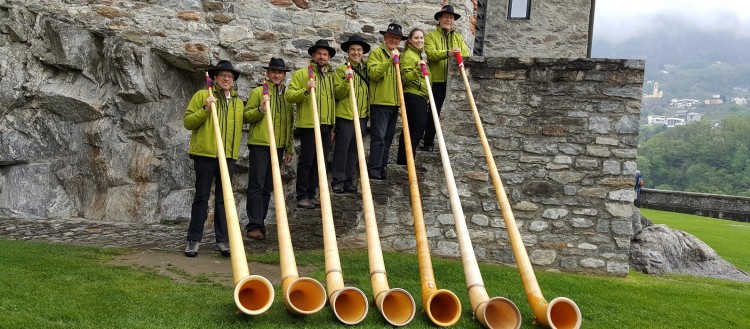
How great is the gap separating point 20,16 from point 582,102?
23.0 feet

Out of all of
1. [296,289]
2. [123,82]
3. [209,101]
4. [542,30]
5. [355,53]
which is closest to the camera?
[296,289]

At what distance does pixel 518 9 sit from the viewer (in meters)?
12.6

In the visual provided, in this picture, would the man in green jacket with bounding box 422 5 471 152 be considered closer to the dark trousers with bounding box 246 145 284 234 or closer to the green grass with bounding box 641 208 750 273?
the dark trousers with bounding box 246 145 284 234

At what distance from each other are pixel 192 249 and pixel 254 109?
55.5 inches

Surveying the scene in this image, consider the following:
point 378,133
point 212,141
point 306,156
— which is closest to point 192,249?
point 212,141

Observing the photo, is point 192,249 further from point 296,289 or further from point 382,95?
point 296,289

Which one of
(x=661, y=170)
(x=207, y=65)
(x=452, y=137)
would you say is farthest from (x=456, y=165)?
(x=661, y=170)

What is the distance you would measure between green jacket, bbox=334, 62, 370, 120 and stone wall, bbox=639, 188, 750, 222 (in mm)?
17567

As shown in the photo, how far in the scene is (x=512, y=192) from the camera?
22.4ft

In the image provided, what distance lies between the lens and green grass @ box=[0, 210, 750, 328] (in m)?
4.24

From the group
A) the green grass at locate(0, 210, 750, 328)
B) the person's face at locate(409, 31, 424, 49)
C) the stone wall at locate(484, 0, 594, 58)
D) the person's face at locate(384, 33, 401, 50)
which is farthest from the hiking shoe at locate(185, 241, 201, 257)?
the stone wall at locate(484, 0, 594, 58)

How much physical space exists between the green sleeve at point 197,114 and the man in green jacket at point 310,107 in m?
0.76

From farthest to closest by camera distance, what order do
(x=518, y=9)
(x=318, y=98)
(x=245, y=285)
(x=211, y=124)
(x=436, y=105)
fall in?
(x=518, y=9)
(x=436, y=105)
(x=318, y=98)
(x=211, y=124)
(x=245, y=285)

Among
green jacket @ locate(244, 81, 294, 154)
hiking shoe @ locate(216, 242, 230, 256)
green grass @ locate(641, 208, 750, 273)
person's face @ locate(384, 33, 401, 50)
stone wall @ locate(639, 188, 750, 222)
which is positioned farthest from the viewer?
stone wall @ locate(639, 188, 750, 222)
